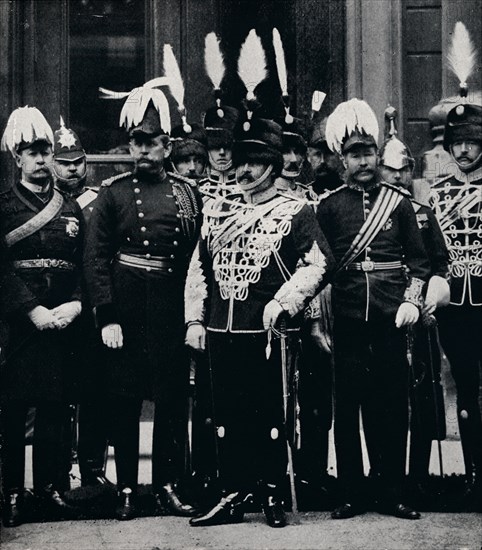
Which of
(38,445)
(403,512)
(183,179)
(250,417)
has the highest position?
(183,179)

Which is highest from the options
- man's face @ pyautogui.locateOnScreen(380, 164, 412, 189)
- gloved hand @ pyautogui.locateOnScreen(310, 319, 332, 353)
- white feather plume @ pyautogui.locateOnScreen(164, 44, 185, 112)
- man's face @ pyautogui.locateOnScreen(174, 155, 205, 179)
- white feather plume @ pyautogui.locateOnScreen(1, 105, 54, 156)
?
white feather plume @ pyautogui.locateOnScreen(164, 44, 185, 112)

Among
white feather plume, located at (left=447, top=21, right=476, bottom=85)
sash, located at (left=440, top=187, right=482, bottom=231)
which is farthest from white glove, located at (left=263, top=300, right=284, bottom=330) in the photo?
white feather plume, located at (left=447, top=21, right=476, bottom=85)

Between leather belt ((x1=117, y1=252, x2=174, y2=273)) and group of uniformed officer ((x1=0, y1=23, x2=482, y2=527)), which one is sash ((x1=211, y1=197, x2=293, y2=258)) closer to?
Answer: group of uniformed officer ((x1=0, y1=23, x2=482, y2=527))

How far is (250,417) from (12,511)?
51.2 inches

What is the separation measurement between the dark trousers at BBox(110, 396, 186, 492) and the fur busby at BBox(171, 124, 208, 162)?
5.11ft

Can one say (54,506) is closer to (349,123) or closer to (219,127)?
(219,127)

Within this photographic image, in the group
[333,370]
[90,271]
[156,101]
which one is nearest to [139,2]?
[156,101]

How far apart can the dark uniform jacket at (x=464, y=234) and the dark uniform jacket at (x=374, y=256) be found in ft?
1.60

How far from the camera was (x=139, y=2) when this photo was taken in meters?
7.12

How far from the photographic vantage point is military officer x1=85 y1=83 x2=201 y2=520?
5160 mm

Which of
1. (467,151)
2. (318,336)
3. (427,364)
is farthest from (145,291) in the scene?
(467,151)

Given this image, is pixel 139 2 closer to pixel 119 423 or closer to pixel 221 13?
pixel 221 13

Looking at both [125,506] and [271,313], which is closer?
[271,313]

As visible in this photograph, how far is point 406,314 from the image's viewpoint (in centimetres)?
513
